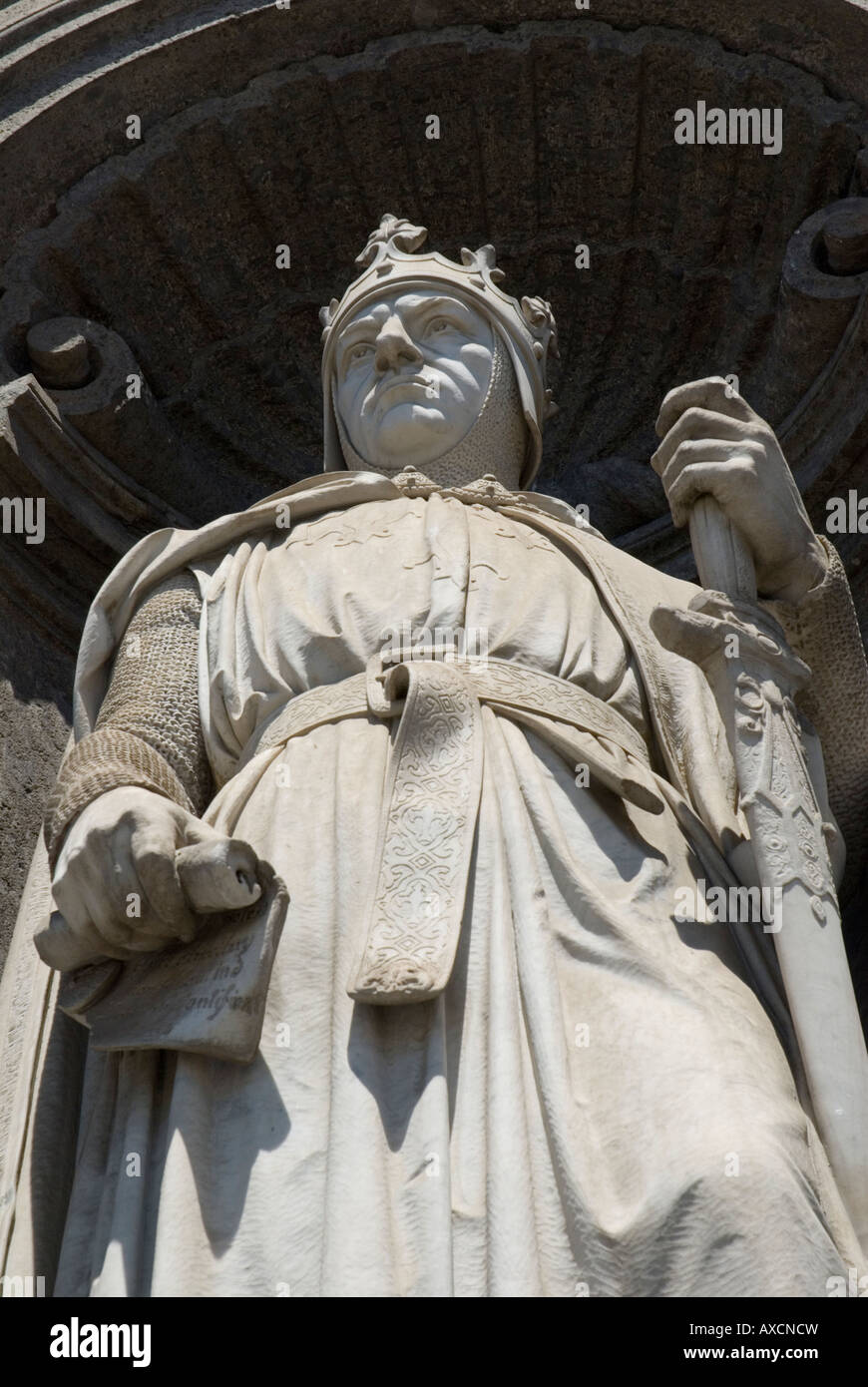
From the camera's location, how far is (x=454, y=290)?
239 inches

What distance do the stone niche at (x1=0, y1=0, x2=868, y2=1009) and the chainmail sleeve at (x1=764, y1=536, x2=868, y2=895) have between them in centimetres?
177

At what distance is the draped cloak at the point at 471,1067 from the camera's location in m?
3.71

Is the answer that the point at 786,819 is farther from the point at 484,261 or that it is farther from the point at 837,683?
the point at 484,261

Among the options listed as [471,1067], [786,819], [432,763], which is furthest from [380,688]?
[471,1067]

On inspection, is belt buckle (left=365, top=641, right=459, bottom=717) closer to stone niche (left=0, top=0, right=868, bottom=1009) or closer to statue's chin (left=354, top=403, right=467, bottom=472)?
statue's chin (left=354, top=403, right=467, bottom=472)

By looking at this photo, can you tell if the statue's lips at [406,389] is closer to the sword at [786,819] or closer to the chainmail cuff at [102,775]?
the sword at [786,819]

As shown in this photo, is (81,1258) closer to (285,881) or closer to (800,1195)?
(285,881)

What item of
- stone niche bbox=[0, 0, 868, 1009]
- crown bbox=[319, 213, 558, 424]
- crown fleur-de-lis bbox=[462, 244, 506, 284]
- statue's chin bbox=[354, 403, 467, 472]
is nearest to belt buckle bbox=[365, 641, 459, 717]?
statue's chin bbox=[354, 403, 467, 472]

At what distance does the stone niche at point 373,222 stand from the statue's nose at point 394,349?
1.38 meters

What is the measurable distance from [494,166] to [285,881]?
3928mm

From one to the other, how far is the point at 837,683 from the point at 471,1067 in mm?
1549

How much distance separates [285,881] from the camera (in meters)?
4.39

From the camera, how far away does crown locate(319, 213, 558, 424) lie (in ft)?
20.0

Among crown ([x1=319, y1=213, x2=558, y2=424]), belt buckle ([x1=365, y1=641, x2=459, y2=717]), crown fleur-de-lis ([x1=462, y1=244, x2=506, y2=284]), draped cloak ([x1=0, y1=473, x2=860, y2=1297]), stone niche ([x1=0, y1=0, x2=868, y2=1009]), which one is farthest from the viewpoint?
stone niche ([x1=0, y1=0, x2=868, y2=1009])
